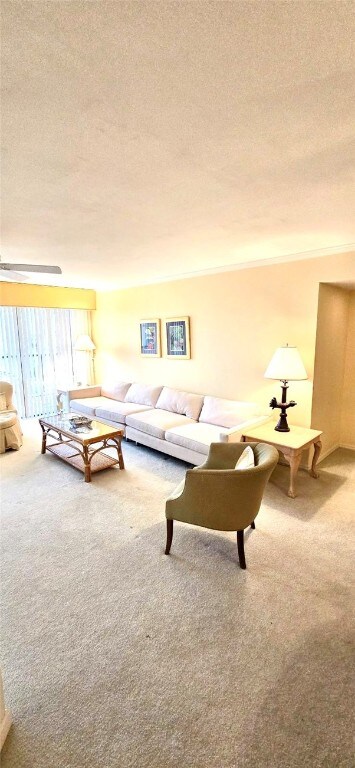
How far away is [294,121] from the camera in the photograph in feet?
4.37

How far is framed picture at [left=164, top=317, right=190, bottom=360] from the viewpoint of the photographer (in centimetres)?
479

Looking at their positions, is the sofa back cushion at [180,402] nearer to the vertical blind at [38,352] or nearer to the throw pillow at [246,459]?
the throw pillow at [246,459]

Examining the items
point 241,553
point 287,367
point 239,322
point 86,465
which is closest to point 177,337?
point 239,322

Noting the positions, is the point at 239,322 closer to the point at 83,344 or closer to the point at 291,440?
the point at 291,440

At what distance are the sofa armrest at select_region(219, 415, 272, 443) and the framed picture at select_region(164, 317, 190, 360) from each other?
1.57 meters

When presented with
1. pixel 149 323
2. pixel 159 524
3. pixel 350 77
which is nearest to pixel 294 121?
pixel 350 77

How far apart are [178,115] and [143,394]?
4.18m

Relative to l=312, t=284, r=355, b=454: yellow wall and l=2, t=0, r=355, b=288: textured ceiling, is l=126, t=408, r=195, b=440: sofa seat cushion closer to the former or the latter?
l=312, t=284, r=355, b=454: yellow wall

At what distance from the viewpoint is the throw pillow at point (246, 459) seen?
230 cm

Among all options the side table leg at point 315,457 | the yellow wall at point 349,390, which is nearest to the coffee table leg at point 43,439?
the side table leg at point 315,457

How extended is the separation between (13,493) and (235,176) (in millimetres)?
3385

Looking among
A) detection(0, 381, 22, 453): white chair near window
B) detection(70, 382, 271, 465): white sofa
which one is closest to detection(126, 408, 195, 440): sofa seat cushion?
detection(70, 382, 271, 465): white sofa

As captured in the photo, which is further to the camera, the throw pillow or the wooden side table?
the wooden side table

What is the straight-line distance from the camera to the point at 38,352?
604cm
